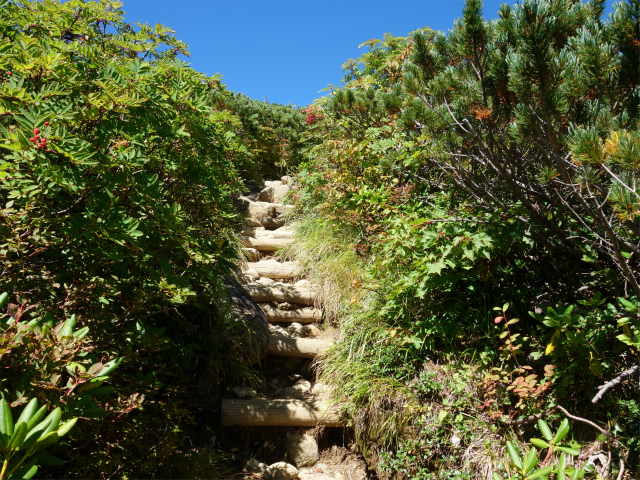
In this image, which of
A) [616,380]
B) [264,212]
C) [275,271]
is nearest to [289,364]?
[275,271]

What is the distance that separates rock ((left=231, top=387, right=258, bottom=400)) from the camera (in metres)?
3.66

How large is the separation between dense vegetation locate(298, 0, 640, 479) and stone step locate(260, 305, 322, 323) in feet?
2.97

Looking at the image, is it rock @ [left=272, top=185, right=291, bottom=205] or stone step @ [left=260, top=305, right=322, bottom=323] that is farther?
rock @ [left=272, top=185, right=291, bottom=205]

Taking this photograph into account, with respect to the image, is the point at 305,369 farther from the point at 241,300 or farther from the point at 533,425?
the point at 533,425

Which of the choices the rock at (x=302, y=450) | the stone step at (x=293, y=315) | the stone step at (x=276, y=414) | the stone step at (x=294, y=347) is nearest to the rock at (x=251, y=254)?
the stone step at (x=293, y=315)

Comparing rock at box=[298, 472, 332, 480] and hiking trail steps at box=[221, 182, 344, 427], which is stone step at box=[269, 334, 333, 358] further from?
rock at box=[298, 472, 332, 480]

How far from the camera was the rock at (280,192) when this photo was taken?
27.5 feet

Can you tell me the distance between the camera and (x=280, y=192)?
27.9ft

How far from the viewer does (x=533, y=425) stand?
270cm

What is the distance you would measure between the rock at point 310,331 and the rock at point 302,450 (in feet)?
4.29

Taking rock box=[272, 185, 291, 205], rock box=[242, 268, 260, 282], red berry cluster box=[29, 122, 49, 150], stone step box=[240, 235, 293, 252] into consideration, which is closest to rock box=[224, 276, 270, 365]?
rock box=[242, 268, 260, 282]

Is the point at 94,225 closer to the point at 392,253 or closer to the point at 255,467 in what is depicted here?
the point at 255,467

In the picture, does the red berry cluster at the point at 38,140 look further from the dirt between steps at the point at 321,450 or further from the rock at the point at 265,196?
the rock at the point at 265,196

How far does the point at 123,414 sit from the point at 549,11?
2.94 meters
